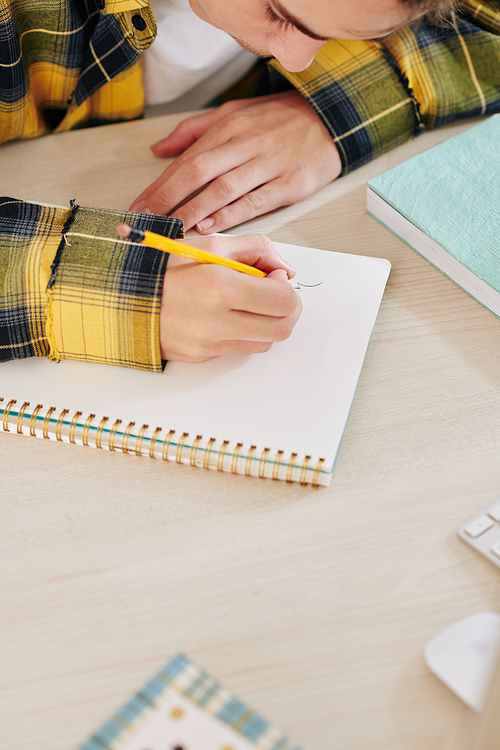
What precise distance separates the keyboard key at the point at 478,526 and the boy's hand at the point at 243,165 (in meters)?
0.41

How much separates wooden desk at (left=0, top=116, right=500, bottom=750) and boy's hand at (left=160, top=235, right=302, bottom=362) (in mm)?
98

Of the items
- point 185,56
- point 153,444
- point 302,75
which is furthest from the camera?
point 185,56

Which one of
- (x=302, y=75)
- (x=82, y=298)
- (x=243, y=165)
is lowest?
(x=82, y=298)

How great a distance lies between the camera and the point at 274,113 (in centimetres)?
73

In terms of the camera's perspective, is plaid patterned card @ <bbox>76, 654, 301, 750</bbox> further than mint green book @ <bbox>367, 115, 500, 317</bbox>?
No

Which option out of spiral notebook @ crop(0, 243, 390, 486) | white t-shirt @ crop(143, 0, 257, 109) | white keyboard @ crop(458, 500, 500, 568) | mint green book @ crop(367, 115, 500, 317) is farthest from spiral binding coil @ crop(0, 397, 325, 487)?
white t-shirt @ crop(143, 0, 257, 109)

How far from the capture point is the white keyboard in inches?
16.0

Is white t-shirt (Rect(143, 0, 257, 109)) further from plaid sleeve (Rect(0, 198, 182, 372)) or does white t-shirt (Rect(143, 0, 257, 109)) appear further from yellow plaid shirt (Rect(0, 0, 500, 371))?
plaid sleeve (Rect(0, 198, 182, 372))

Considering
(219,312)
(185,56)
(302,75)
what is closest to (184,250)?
(219,312)

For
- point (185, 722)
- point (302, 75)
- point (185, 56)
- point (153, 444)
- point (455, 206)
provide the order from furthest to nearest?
point (185, 56) → point (302, 75) → point (455, 206) → point (153, 444) → point (185, 722)

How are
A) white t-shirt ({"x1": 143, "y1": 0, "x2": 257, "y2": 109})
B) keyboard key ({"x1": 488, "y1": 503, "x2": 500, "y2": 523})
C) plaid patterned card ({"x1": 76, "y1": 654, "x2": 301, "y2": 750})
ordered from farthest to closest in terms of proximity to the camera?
1. white t-shirt ({"x1": 143, "y1": 0, "x2": 257, "y2": 109})
2. keyboard key ({"x1": 488, "y1": 503, "x2": 500, "y2": 523})
3. plaid patterned card ({"x1": 76, "y1": 654, "x2": 301, "y2": 750})

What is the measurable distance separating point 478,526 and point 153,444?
0.26m

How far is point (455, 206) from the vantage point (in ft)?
1.99

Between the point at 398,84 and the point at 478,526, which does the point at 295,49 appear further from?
the point at 478,526
